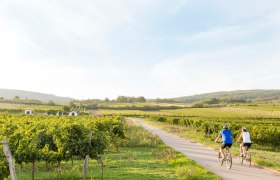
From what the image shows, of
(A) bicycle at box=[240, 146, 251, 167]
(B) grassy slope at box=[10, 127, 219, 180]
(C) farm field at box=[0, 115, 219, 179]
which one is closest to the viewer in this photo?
(C) farm field at box=[0, 115, 219, 179]

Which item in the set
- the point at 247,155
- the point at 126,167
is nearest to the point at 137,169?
the point at 126,167

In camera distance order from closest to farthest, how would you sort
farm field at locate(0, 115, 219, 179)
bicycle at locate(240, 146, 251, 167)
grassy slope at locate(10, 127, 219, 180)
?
farm field at locate(0, 115, 219, 179) < grassy slope at locate(10, 127, 219, 180) < bicycle at locate(240, 146, 251, 167)

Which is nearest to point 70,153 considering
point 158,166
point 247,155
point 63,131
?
point 63,131

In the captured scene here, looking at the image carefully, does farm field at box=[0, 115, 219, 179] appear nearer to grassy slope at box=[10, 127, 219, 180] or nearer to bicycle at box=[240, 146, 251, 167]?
grassy slope at box=[10, 127, 219, 180]

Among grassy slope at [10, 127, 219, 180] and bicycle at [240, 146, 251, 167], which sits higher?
bicycle at [240, 146, 251, 167]

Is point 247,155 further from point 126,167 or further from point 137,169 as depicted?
point 126,167

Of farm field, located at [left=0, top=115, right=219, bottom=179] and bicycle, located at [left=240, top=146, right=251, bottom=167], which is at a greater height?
bicycle, located at [left=240, top=146, right=251, bottom=167]

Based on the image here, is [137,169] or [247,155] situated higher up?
[247,155]

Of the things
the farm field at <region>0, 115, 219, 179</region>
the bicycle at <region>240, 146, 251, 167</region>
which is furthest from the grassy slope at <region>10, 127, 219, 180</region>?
the bicycle at <region>240, 146, 251, 167</region>

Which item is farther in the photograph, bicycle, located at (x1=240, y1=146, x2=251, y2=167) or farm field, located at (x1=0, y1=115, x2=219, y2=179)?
bicycle, located at (x1=240, y1=146, x2=251, y2=167)

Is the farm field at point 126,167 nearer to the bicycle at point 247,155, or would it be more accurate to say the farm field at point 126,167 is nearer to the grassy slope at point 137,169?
the grassy slope at point 137,169

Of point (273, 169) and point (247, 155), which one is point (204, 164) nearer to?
point (247, 155)

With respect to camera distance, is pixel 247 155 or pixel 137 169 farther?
pixel 247 155

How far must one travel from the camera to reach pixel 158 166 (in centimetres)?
1859
